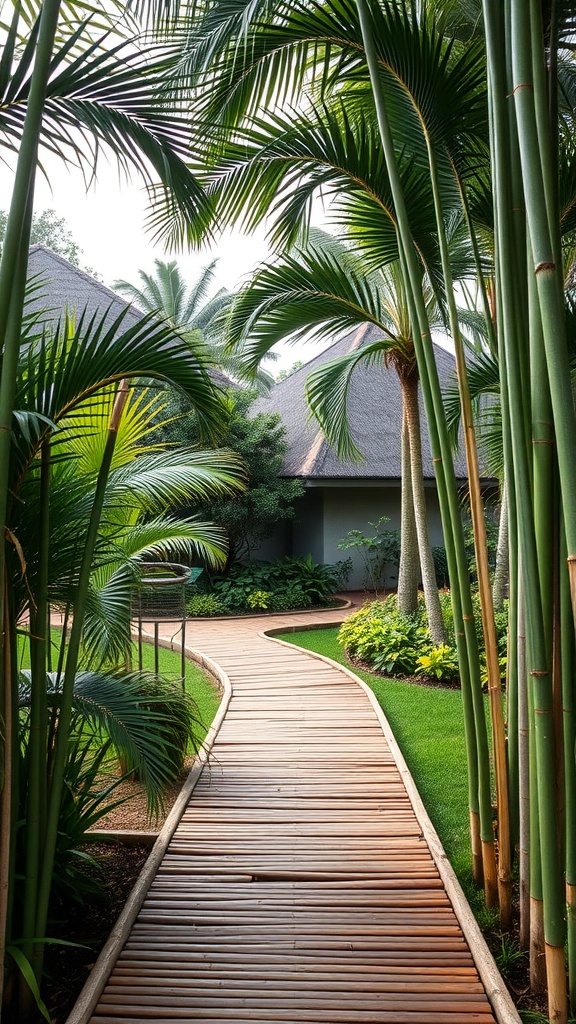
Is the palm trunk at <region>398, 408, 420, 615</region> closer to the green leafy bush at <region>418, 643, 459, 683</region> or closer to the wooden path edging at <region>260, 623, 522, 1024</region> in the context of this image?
the green leafy bush at <region>418, 643, 459, 683</region>

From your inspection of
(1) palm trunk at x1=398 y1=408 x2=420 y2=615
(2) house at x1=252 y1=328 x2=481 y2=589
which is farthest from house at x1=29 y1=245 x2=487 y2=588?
(1) palm trunk at x1=398 y1=408 x2=420 y2=615

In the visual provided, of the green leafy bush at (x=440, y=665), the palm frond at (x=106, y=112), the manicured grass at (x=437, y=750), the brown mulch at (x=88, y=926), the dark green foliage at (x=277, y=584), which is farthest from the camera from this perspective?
the dark green foliage at (x=277, y=584)

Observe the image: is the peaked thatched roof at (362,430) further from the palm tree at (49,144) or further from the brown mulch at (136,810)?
the palm tree at (49,144)

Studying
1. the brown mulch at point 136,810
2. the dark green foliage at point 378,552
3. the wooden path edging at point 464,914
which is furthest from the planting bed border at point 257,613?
the wooden path edging at point 464,914

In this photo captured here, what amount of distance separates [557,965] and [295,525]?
49.0 feet

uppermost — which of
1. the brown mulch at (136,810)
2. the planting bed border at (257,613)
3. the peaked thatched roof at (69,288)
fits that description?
the peaked thatched roof at (69,288)

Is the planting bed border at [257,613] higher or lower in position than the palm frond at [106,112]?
lower

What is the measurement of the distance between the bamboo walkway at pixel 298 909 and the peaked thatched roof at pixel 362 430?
934 centimetres

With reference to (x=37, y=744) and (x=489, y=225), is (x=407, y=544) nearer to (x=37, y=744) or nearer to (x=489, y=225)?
(x=489, y=225)

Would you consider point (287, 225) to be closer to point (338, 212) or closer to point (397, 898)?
point (338, 212)

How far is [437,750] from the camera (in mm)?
5629

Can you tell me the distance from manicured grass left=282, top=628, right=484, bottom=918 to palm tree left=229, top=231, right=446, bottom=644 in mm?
1301

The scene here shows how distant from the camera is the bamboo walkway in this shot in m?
2.63

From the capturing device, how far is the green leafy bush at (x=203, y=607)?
41.7 feet
